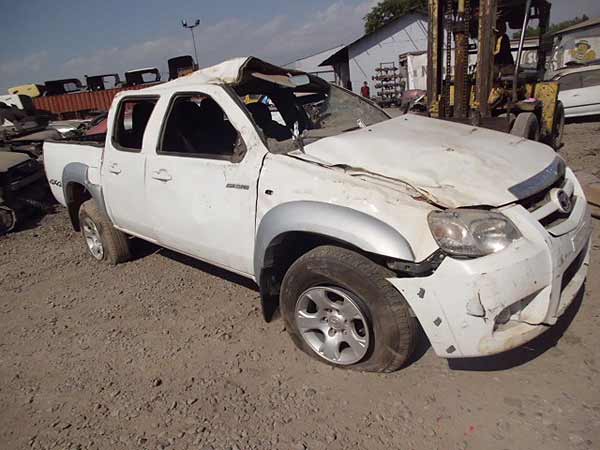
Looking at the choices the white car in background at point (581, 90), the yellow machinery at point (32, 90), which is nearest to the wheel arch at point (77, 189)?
the white car in background at point (581, 90)

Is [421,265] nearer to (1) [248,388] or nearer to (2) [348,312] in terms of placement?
(2) [348,312]

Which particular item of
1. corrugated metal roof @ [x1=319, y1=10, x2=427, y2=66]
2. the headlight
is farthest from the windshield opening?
corrugated metal roof @ [x1=319, y1=10, x2=427, y2=66]

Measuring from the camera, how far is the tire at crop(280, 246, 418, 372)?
2211 mm

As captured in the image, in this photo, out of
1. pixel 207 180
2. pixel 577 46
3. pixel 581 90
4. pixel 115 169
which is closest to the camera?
pixel 207 180

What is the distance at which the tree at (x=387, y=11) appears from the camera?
47.8 metres

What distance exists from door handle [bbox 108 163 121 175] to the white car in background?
1124 cm

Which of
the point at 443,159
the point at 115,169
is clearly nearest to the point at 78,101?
the point at 115,169

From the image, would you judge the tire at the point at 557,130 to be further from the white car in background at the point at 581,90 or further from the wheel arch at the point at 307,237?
the wheel arch at the point at 307,237

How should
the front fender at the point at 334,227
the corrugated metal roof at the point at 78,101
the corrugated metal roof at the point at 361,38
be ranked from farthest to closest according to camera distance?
the corrugated metal roof at the point at 361,38 < the corrugated metal roof at the point at 78,101 < the front fender at the point at 334,227

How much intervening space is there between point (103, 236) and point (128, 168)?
45.8 inches

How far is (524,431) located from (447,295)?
2.53ft

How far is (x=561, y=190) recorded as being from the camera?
8.04 feet

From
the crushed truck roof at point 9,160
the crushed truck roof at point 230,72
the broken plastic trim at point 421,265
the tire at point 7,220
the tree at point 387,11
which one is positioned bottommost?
the tire at point 7,220

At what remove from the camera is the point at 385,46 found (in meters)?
30.3
